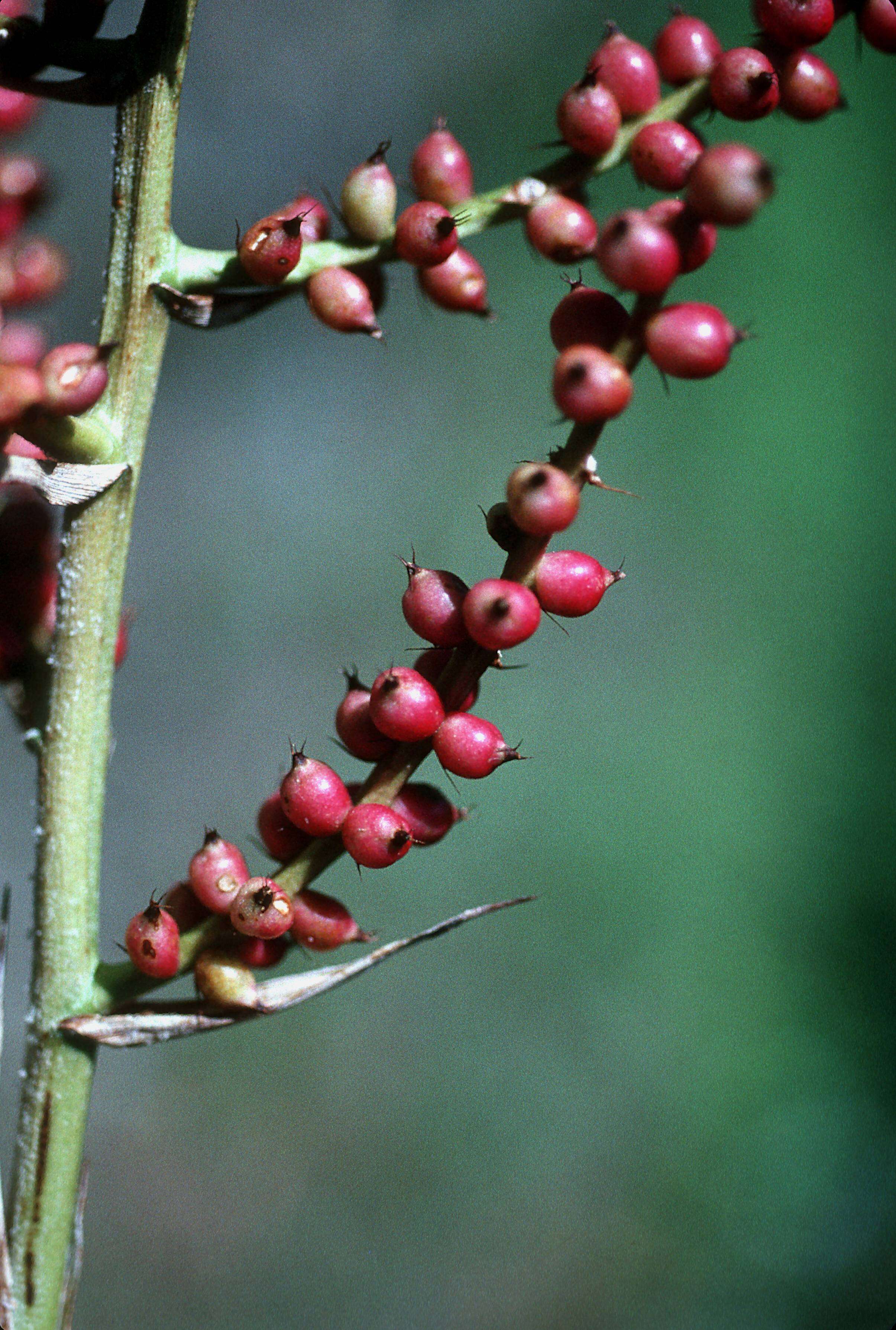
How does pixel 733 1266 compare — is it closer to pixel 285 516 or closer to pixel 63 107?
pixel 285 516

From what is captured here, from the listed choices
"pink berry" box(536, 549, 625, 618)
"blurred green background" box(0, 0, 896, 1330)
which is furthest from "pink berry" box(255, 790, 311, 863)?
"blurred green background" box(0, 0, 896, 1330)

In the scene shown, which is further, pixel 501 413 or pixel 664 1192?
pixel 501 413

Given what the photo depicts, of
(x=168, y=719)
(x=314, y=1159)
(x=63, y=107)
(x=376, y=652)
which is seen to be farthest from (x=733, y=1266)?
(x=63, y=107)

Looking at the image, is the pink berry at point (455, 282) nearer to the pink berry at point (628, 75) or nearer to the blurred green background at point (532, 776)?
the pink berry at point (628, 75)

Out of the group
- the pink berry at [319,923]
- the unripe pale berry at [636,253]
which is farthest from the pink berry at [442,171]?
the pink berry at [319,923]

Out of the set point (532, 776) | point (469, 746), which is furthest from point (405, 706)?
point (532, 776)

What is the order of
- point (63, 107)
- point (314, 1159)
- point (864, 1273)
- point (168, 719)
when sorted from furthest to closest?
point (168, 719)
point (314, 1159)
point (63, 107)
point (864, 1273)

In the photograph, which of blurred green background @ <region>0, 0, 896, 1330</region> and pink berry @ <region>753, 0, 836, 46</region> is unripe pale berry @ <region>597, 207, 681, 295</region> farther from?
blurred green background @ <region>0, 0, 896, 1330</region>
